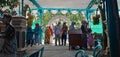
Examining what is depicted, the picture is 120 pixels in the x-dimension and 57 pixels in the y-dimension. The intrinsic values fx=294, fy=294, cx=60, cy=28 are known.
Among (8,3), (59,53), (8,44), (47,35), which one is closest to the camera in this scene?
(8,44)

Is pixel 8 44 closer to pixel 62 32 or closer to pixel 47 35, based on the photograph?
pixel 62 32

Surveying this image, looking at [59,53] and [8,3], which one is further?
[59,53]

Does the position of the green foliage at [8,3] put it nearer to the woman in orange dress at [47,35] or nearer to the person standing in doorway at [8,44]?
the person standing in doorway at [8,44]

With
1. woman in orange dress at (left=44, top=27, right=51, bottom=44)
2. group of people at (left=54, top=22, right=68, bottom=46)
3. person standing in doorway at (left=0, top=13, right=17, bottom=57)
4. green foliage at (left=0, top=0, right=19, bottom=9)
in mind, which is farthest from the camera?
woman in orange dress at (left=44, top=27, right=51, bottom=44)

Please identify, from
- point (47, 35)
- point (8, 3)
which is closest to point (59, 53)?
point (8, 3)

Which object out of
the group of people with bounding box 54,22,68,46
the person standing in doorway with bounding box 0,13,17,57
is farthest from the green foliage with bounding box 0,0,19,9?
the person standing in doorway with bounding box 0,13,17,57

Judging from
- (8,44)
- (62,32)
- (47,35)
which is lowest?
(8,44)

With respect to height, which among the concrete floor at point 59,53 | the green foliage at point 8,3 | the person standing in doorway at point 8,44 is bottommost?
the concrete floor at point 59,53

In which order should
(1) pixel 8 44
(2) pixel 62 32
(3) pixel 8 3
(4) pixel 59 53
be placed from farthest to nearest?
1. (2) pixel 62 32
2. (4) pixel 59 53
3. (3) pixel 8 3
4. (1) pixel 8 44

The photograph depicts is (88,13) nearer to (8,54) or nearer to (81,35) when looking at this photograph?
(81,35)

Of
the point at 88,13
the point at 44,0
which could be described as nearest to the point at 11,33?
the point at 44,0

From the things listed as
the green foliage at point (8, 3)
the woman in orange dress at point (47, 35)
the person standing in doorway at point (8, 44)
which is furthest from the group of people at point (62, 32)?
the person standing in doorway at point (8, 44)

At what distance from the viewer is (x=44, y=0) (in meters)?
22.4

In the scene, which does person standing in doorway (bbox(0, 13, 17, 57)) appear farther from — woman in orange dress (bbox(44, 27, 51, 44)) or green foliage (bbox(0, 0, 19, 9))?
woman in orange dress (bbox(44, 27, 51, 44))
